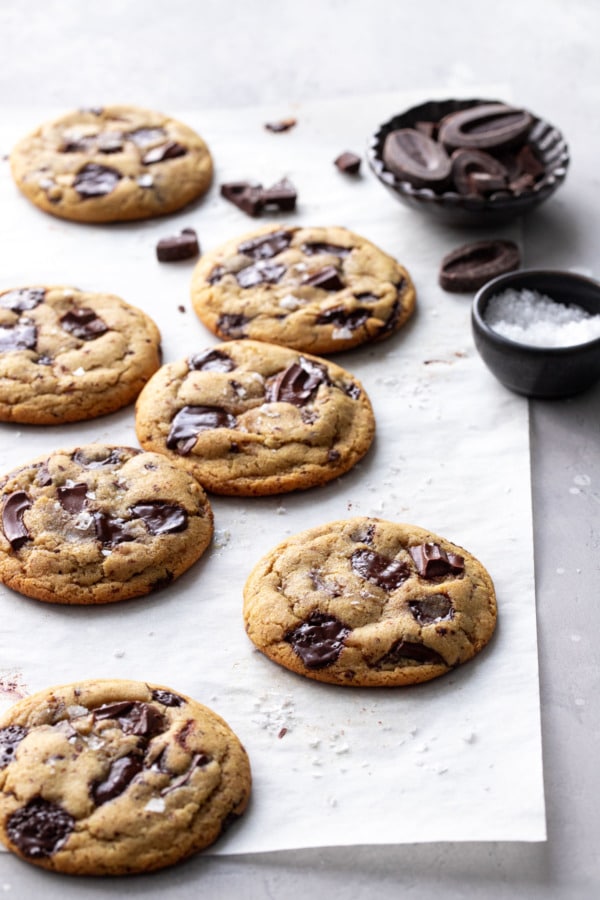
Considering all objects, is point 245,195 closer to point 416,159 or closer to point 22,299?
point 416,159

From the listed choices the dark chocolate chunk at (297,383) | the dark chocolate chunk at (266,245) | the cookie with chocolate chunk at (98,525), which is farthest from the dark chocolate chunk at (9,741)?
the dark chocolate chunk at (266,245)

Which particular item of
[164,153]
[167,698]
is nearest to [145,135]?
[164,153]

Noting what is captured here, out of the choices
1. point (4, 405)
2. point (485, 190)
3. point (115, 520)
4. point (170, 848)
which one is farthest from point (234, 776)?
point (485, 190)

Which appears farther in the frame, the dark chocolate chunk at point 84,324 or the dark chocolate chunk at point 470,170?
the dark chocolate chunk at point 470,170

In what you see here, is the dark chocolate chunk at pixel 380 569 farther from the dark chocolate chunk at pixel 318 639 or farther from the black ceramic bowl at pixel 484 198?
the black ceramic bowl at pixel 484 198

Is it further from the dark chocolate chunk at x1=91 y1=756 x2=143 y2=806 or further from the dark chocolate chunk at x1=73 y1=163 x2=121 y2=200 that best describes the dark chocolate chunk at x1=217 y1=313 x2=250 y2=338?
the dark chocolate chunk at x1=91 y1=756 x2=143 y2=806

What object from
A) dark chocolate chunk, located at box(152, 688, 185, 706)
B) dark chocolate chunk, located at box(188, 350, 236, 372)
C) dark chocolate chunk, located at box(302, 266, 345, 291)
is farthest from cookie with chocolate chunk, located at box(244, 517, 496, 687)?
dark chocolate chunk, located at box(302, 266, 345, 291)
